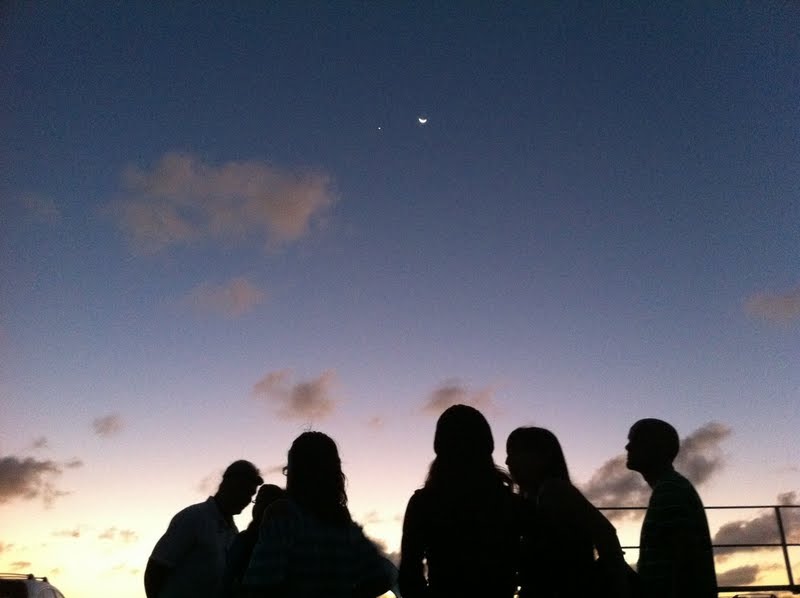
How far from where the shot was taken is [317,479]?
8.82ft

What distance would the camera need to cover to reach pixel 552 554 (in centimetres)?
253

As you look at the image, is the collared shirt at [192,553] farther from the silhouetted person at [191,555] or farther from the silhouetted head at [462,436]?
the silhouetted head at [462,436]

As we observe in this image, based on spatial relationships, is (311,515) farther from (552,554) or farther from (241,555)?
(552,554)

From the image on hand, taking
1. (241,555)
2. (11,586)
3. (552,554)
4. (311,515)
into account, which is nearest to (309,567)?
(311,515)

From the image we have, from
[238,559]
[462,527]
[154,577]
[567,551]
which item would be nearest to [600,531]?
[567,551]

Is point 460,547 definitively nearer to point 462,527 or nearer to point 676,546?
point 462,527

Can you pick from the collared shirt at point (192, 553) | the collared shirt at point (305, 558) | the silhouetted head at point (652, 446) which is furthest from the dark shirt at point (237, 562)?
the silhouetted head at point (652, 446)

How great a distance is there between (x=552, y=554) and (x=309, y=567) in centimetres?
97

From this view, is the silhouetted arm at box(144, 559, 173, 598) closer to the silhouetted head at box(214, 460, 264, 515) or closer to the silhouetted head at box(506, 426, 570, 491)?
the silhouetted head at box(214, 460, 264, 515)

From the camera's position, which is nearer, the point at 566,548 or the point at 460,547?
the point at 460,547

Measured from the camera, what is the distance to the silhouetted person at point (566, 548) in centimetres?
250

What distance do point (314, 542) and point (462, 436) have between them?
2.44ft

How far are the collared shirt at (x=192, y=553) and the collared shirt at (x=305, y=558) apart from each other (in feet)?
4.87

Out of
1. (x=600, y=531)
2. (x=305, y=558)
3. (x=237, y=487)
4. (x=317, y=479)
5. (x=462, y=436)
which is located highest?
(x=237, y=487)
